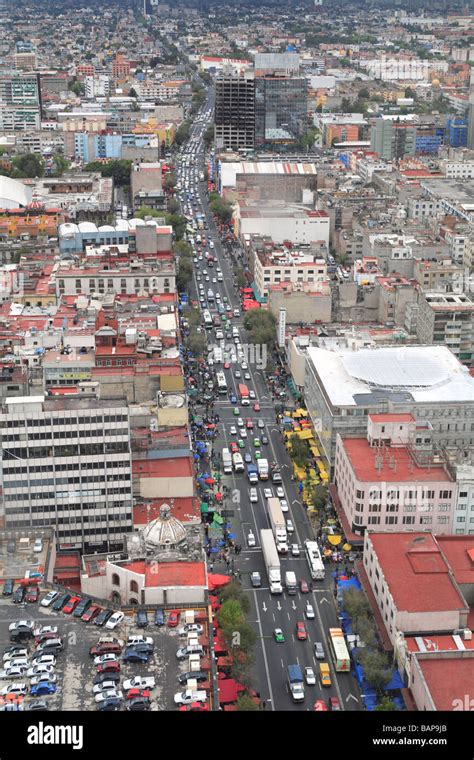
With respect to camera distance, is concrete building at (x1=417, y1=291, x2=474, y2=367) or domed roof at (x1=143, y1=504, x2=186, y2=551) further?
concrete building at (x1=417, y1=291, x2=474, y2=367)

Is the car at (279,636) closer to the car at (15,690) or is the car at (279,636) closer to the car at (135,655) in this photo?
the car at (135,655)

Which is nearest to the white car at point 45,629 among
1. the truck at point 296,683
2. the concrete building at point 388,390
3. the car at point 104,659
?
the car at point 104,659

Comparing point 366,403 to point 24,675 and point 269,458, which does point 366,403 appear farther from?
point 24,675

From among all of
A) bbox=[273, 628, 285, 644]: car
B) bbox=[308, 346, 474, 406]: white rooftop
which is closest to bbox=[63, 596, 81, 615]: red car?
bbox=[273, 628, 285, 644]: car

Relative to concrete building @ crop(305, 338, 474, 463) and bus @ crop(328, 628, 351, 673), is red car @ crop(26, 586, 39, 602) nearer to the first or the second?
bus @ crop(328, 628, 351, 673)
